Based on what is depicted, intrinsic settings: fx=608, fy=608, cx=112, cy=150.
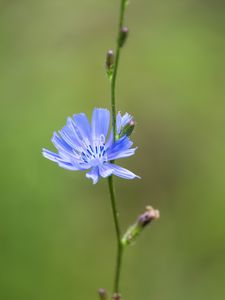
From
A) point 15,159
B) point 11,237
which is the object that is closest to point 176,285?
point 11,237

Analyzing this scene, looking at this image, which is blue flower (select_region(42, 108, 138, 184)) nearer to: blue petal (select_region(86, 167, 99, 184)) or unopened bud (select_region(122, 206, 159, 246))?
blue petal (select_region(86, 167, 99, 184))

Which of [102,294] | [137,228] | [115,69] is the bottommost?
[102,294]

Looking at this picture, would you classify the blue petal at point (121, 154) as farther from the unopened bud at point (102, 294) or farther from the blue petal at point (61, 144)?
the unopened bud at point (102, 294)

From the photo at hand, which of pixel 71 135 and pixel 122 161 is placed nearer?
pixel 71 135

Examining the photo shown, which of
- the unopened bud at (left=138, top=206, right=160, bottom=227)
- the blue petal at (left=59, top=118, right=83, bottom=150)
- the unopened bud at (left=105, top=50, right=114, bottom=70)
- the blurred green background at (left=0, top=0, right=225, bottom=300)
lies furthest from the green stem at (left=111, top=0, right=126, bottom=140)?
the blurred green background at (left=0, top=0, right=225, bottom=300)

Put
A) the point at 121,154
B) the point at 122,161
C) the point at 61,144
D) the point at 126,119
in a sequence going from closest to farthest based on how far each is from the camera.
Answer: the point at 121,154, the point at 126,119, the point at 61,144, the point at 122,161

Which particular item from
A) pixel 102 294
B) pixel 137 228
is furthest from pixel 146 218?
pixel 102 294

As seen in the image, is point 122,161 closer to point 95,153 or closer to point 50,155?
point 95,153

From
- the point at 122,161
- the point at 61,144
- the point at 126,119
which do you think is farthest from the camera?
the point at 122,161
